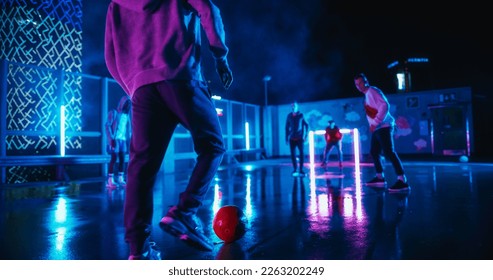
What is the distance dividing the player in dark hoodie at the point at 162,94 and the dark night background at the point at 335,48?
24.9ft

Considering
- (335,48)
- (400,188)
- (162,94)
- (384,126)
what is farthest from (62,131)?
(335,48)

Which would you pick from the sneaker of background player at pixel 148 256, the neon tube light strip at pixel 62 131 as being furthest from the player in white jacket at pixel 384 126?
the neon tube light strip at pixel 62 131

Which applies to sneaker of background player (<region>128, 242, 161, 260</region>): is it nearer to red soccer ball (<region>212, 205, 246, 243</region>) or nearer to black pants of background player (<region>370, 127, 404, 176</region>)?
red soccer ball (<region>212, 205, 246, 243</region>)

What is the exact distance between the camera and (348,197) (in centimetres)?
377

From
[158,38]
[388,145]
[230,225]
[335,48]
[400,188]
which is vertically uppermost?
[335,48]

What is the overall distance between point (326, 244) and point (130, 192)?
1.17m

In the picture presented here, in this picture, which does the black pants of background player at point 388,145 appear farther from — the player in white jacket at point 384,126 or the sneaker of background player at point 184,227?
the sneaker of background player at point 184,227

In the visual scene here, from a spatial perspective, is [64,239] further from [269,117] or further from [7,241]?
[269,117]

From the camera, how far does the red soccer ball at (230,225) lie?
6.55 ft

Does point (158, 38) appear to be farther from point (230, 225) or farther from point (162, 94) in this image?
point (230, 225)

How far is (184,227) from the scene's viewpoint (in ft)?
5.48

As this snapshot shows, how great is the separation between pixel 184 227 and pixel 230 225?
0.42 m

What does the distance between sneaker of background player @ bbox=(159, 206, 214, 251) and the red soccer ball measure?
209mm

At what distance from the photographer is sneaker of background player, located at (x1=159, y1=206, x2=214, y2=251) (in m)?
1.62
